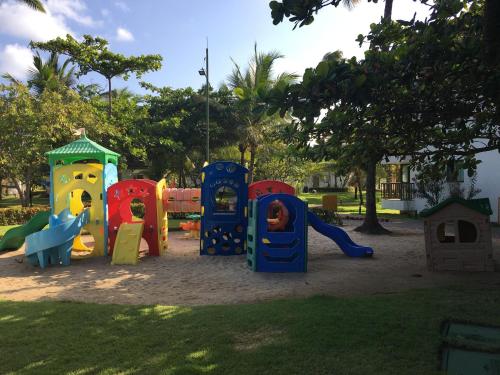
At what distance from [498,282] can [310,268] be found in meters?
3.62

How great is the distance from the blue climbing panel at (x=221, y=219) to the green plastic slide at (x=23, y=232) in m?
4.66

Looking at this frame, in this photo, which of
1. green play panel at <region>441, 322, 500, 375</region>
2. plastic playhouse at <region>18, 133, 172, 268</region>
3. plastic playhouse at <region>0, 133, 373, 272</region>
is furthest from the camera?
plastic playhouse at <region>18, 133, 172, 268</region>

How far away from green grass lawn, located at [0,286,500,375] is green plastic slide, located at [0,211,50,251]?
6.48 meters

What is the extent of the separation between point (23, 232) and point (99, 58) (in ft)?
45.3

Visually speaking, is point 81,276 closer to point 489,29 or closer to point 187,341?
point 187,341

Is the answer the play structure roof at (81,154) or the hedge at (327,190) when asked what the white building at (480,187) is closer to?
the play structure roof at (81,154)

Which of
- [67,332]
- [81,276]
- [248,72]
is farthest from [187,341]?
[248,72]

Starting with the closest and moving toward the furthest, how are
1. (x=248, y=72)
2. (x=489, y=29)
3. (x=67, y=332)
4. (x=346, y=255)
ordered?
(x=489, y=29) → (x=67, y=332) → (x=346, y=255) → (x=248, y=72)

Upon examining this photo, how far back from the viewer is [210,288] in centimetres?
765

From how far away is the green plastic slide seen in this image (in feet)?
40.0

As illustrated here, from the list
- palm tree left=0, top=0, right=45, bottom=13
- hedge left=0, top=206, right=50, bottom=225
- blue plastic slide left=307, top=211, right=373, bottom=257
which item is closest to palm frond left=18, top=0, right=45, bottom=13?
palm tree left=0, top=0, right=45, bottom=13

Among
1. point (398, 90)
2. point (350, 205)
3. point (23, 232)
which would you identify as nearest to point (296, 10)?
point (398, 90)

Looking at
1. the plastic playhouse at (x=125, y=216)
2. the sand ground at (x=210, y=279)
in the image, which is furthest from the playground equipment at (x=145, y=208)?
the sand ground at (x=210, y=279)

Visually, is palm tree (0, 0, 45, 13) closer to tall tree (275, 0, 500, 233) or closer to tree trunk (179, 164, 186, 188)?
tree trunk (179, 164, 186, 188)
